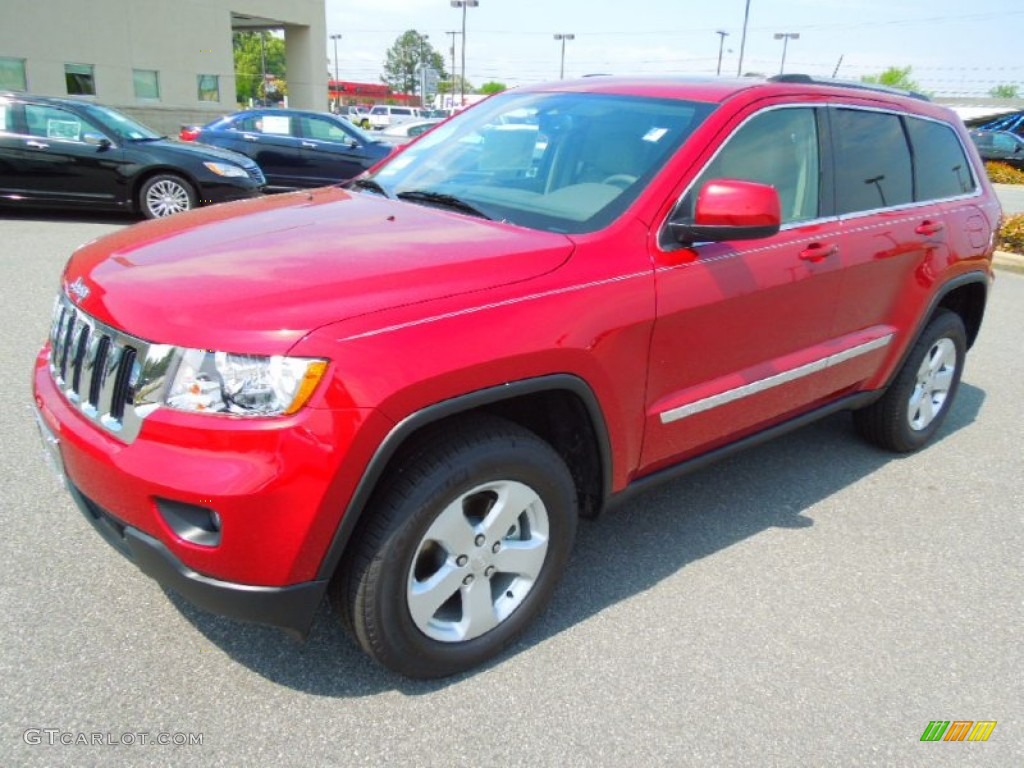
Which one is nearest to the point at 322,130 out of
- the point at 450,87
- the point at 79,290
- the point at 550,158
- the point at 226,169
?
the point at 226,169

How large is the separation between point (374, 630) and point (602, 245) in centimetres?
134

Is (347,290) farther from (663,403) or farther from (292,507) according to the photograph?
(663,403)

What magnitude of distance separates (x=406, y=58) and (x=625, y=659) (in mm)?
137437

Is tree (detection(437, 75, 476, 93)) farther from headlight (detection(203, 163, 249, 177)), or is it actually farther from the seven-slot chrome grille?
the seven-slot chrome grille

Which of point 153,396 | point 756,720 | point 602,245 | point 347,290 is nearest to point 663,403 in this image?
point 602,245

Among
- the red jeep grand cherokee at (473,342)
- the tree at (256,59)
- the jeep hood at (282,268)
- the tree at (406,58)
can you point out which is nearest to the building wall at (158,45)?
the red jeep grand cherokee at (473,342)

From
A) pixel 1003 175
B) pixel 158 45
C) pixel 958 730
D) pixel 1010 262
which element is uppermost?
pixel 158 45

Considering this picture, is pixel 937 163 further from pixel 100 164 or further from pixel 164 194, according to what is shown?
pixel 100 164

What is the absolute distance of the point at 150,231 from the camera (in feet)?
9.34

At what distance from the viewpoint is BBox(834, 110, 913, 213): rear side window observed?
11.5 ft

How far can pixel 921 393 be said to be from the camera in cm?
434

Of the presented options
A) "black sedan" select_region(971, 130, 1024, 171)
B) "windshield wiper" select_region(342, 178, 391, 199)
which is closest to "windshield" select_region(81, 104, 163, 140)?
"windshield wiper" select_region(342, 178, 391, 199)

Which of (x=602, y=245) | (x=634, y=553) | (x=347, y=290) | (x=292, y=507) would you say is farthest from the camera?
(x=634, y=553)

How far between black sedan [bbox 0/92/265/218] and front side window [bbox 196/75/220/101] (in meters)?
21.3
